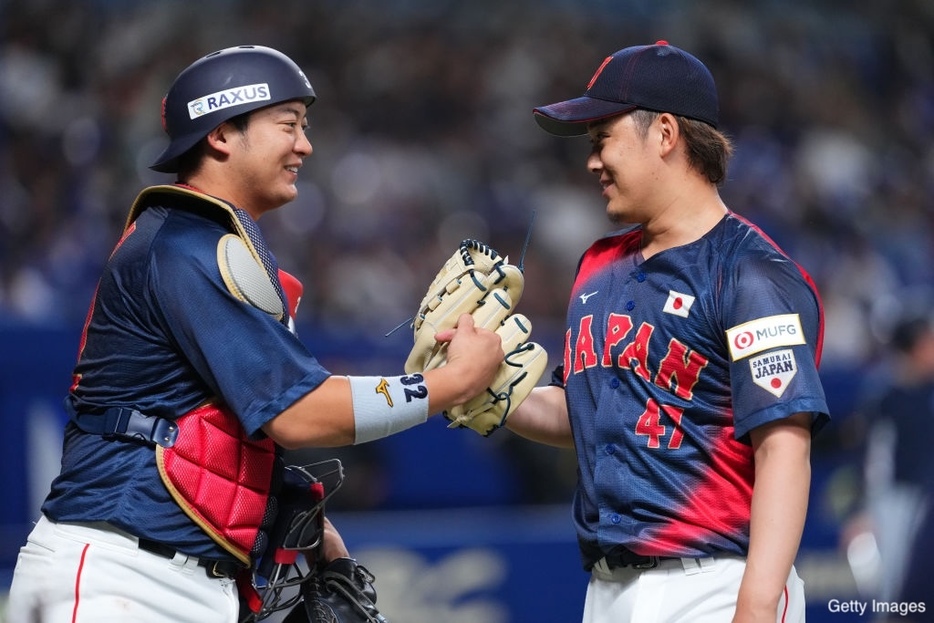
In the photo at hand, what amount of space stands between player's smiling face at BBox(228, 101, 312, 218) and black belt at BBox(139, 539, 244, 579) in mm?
926

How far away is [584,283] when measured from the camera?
3.37 meters

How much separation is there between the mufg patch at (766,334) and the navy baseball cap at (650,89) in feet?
1.93

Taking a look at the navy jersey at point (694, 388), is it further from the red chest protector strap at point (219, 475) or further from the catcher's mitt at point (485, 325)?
the red chest protector strap at point (219, 475)

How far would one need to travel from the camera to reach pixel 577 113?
124 inches

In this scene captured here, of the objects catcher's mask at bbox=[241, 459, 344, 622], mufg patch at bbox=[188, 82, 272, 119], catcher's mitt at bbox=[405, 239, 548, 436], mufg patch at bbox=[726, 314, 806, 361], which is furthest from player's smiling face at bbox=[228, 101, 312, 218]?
mufg patch at bbox=[726, 314, 806, 361]

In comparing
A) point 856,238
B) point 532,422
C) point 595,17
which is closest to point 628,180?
point 532,422

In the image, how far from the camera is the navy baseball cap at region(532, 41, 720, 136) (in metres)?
3.08

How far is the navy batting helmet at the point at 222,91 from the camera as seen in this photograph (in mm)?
3146

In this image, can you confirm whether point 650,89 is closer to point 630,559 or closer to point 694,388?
point 694,388

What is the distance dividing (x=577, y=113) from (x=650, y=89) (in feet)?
0.65

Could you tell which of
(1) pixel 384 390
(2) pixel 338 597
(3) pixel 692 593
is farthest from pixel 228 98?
(3) pixel 692 593

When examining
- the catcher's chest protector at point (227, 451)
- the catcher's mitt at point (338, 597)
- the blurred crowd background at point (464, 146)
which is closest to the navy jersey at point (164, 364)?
the catcher's chest protector at point (227, 451)

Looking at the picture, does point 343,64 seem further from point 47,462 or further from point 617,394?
point 617,394

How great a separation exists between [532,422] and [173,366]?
1038 mm
